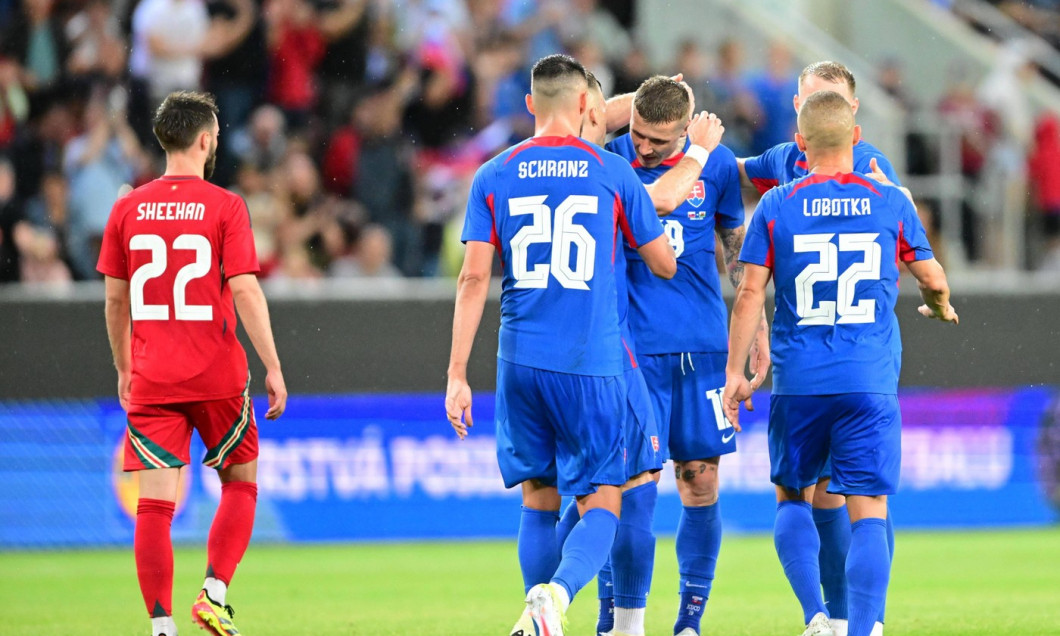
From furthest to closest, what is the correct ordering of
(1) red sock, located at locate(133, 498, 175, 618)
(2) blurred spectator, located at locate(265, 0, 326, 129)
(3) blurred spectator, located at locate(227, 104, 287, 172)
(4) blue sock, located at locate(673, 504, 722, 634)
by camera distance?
(2) blurred spectator, located at locate(265, 0, 326, 129)
(3) blurred spectator, located at locate(227, 104, 287, 172)
(4) blue sock, located at locate(673, 504, 722, 634)
(1) red sock, located at locate(133, 498, 175, 618)

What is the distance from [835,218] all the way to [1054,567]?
213 inches

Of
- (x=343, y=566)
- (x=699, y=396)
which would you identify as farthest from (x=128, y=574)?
(x=699, y=396)

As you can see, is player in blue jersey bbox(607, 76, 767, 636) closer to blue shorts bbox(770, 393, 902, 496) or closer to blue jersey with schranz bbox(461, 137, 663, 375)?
blue shorts bbox(770, 393, 902, 496)

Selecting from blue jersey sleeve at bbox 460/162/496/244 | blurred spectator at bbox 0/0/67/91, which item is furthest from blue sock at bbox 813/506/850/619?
blurred spectator at bbox 0/0/67/91

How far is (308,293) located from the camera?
472 inches

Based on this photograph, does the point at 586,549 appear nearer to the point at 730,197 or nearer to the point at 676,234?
the point at 676,234

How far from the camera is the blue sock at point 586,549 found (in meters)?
5.50

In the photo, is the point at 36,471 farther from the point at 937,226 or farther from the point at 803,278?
the point at 937,226

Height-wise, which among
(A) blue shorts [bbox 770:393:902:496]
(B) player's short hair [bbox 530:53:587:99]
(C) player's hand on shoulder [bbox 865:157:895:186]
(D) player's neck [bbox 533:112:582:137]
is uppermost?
(B) player's short hair [bbox 530:53:587:99]

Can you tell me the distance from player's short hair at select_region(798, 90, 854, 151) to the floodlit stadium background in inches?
242

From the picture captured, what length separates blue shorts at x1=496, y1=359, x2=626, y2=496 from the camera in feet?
18.9

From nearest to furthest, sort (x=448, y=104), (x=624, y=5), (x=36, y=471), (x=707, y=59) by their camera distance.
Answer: (x=36, y=471)
(x=448, y=104)
(x=707, y=59)
(x=624, y=5)

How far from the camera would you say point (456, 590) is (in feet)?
30.8

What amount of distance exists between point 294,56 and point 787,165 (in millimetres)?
8458
